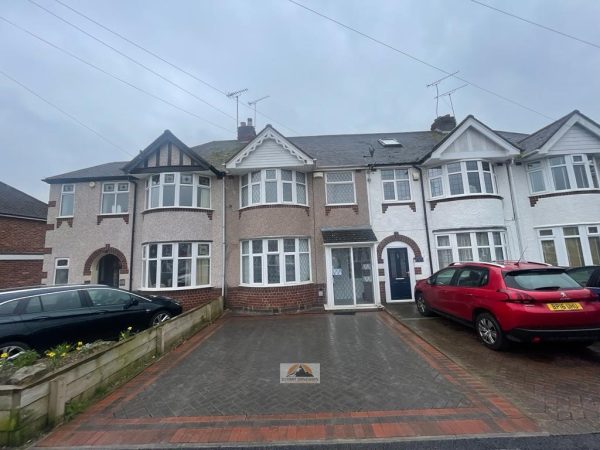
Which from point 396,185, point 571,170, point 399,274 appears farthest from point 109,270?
point 571,170

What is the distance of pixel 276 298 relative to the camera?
10.2 m

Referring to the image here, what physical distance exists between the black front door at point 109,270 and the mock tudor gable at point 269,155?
734 centimetres

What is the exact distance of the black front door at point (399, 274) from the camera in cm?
1102

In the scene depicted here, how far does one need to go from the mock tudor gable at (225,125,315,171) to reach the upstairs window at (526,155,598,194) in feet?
32.0

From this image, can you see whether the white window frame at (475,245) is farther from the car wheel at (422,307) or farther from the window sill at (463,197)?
the car wheel at (422,307)

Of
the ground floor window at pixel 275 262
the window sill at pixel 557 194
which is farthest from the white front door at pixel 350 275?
the window sill at pixel 557 194

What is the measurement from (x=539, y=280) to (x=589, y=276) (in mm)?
3240

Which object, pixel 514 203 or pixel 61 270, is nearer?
pixel 514 203

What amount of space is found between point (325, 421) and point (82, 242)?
13099mm

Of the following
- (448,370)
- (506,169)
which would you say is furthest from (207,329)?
(506,169)

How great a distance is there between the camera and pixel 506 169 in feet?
38.1

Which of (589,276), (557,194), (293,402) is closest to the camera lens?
(293,402)

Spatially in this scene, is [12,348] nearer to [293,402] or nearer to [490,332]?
[293,402]

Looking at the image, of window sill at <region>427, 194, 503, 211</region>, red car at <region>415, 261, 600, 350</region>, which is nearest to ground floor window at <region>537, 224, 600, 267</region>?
window sill at <region>427, 194, 503, 211</region>
